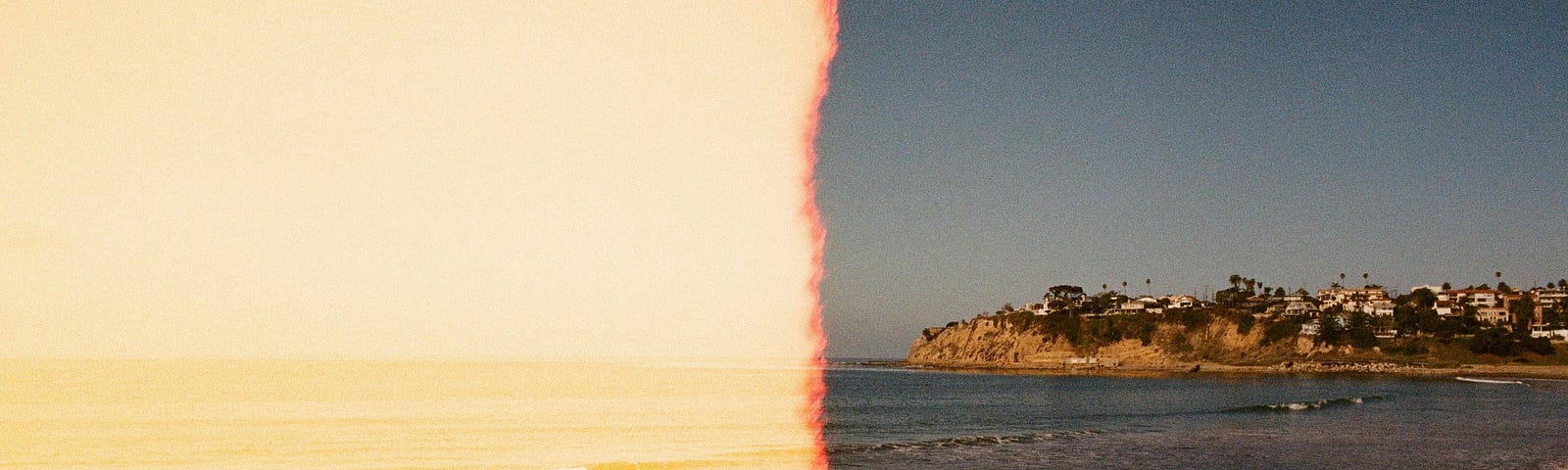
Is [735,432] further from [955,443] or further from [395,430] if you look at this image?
[395,430]

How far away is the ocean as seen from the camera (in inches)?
1435

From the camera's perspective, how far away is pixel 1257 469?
34125 mm

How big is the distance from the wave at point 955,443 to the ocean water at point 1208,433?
0.19 feet

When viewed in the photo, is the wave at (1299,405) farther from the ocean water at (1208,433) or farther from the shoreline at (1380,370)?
the shoreline at (1380,370)

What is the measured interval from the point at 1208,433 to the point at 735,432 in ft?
73.1

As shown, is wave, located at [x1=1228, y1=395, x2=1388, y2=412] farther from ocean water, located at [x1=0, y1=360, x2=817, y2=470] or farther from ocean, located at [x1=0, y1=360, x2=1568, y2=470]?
ocean water, located at [x1=0, y1=360, x2=817, y2=470]

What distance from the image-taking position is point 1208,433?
49750 mm

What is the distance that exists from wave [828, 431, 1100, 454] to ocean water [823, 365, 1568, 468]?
58mm

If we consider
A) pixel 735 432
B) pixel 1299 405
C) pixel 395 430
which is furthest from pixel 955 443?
pixel 1299 405

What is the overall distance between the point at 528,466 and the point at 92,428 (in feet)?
90.1

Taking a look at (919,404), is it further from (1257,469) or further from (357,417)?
(1257,469)

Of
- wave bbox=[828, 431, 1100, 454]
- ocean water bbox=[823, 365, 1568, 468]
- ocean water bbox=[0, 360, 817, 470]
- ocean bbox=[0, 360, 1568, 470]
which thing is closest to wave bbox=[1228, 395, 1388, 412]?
ocean water bbox=[823, 365, 1568, 468]

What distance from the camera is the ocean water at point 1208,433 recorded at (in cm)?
3709

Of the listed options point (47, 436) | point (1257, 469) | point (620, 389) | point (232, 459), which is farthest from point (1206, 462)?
point (620, 389)
